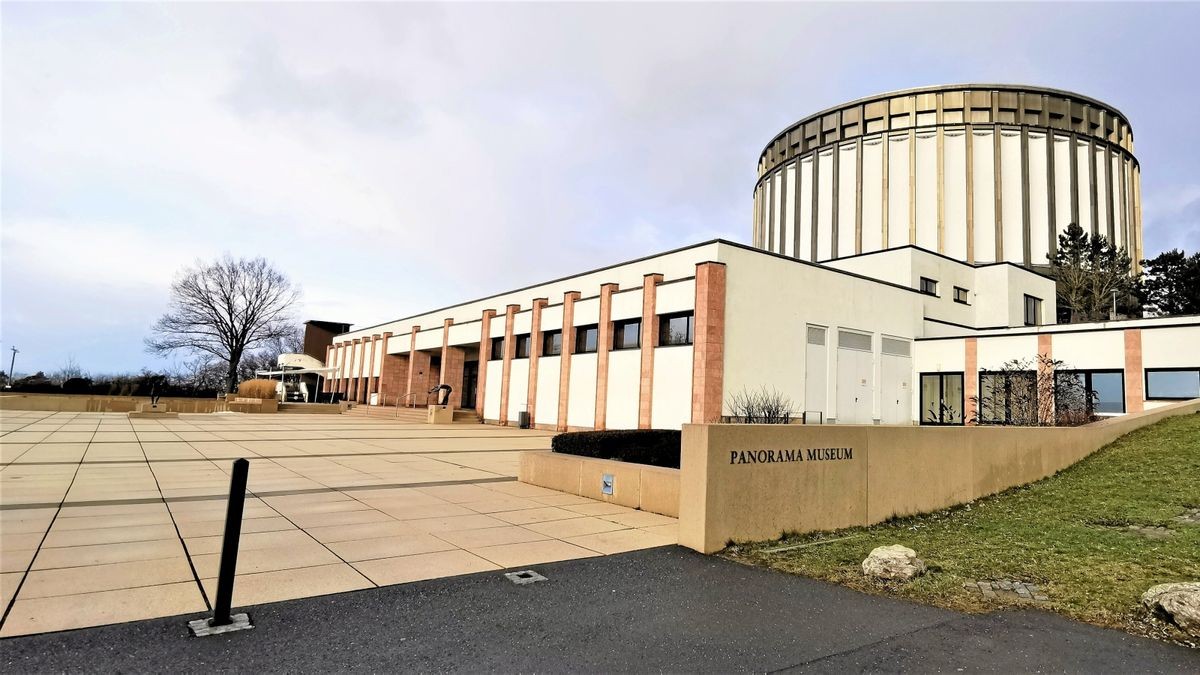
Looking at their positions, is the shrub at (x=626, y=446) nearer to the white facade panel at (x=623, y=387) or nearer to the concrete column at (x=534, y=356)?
the white facade panel at (x=623, y=387)

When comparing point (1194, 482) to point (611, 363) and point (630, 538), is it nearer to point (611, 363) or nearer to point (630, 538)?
A: point (630, 538)

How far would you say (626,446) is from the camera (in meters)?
13.1

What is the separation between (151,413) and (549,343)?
2228 centimetres

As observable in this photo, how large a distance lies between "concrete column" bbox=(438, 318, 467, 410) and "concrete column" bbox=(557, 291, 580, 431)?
45.1 feet

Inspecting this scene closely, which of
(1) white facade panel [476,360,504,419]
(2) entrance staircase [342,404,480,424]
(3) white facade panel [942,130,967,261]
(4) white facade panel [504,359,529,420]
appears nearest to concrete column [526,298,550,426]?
(4) white facade panel [504,359,529,420]

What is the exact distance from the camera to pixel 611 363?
28703mm

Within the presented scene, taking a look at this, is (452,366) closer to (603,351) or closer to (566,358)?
(566,358)

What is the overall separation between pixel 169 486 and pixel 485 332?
29.0 metres

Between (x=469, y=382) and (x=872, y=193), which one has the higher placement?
(x=872, y=193)

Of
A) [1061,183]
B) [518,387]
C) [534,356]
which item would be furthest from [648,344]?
[1061,183]

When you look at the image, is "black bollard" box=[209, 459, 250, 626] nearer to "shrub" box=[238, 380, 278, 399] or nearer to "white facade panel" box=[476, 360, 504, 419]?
"white facade panel" box=[476, 360, 504, 419]

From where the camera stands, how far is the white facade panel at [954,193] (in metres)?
50.2

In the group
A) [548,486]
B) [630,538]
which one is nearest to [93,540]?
[630,538]

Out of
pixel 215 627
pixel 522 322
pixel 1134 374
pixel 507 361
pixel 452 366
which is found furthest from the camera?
pixel 452 366
